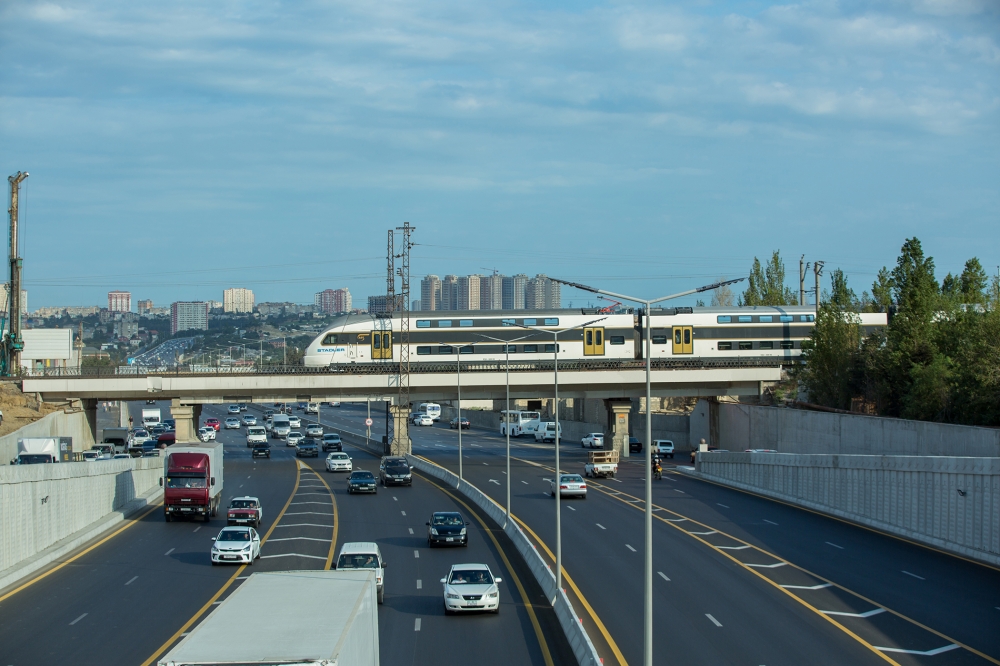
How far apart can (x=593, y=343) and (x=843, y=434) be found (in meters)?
23.3

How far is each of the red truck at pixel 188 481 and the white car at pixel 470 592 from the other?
69.3 feet

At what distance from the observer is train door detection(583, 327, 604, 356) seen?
7481cm

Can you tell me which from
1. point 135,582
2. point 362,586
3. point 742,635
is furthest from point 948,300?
point 362,586

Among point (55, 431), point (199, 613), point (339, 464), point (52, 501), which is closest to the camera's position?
point (199, 613)

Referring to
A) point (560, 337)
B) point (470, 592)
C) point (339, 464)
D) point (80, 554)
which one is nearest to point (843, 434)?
point (560, 337)

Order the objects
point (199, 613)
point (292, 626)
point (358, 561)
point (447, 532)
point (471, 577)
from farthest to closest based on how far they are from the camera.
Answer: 1. point (447, 532)
2. point (358, 561)
3. point (471, 577)
4. point (199, 613)
5. point (292, 626)

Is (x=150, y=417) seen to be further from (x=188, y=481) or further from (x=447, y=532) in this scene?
(x=447, y=532)

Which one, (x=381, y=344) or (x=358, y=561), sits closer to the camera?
(x=358, y=561)

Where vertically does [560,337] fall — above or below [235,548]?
above

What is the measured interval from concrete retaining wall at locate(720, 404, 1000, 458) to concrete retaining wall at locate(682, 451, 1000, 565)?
3.72 meters

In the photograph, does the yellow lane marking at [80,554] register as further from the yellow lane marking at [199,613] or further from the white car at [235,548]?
the yellow lane marking at [199,613]

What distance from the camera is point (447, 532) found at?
35.3 m

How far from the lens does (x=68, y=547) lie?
3612cm

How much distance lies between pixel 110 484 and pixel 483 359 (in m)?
34.4
